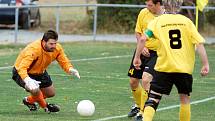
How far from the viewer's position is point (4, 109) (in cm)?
1218

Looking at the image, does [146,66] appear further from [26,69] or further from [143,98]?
[26,69]

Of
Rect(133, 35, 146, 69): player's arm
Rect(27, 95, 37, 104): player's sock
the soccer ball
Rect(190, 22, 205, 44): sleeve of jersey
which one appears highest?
Rect(190, 22, 205, 44): sleeve of jersey

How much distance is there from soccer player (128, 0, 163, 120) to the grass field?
368mm

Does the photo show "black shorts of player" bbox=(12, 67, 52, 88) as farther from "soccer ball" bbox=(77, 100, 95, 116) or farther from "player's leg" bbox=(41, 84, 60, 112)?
"soccer ball" bbox=(77, 100, 95, 116)

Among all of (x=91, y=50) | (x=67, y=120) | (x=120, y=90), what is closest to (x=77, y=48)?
(x=91, y=50)

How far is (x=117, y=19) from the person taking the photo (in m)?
31.4

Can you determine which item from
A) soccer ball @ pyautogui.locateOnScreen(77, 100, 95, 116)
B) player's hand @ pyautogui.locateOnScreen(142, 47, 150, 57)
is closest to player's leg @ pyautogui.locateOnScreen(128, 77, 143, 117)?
player's hand @ pyautogui.locateOnScreen(142, 47, 150, 57)

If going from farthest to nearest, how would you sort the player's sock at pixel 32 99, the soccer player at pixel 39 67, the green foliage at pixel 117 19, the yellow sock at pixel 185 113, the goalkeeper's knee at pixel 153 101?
the green foliage at pixel 117 19 < the player's sock at pixel 32 99 < the soccer player at pixel 39 67 < the yellow sock at pixel 185 113 < the goalkeeper's knee at pixel 153 101

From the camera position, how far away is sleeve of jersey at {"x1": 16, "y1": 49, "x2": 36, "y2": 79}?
11.2 m

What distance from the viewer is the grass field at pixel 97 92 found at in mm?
11711

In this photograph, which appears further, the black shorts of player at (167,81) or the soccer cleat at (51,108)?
the soccer cleat at (51,108)

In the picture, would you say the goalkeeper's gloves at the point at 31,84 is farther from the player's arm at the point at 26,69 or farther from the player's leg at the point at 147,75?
the player's leg at the point at 147,75

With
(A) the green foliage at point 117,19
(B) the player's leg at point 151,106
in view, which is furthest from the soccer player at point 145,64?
(A) the green foliage at point 117,19

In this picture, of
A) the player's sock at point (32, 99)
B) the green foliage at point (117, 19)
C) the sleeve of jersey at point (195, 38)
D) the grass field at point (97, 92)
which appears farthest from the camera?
the green foliage at point (117, 19)
